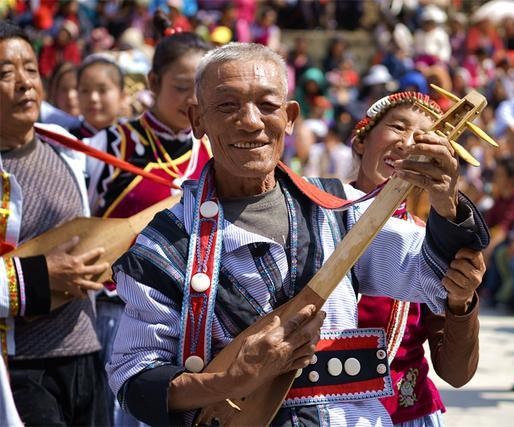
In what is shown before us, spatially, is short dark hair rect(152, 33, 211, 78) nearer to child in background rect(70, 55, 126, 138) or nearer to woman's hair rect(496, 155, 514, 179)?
child in background rect(70, 55, 126, 138)

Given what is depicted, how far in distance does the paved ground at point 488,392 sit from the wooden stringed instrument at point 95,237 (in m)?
2.68

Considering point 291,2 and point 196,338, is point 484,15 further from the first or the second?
point 196,338

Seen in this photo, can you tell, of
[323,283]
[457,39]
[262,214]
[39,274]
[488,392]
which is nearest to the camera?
[323,283]

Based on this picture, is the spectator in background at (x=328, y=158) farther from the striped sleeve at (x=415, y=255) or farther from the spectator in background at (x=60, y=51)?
the striped sleeve at (x=415, y=255)

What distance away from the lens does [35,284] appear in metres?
3.63

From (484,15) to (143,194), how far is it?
53.6 feet

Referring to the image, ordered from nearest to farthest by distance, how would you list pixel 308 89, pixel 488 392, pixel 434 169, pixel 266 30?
pixel 434 169 < pixel 488 392 < pixel 308 89 < pixel 266 30

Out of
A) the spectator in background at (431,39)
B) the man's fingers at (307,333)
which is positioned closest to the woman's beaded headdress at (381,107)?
the man's fingers at (307,333)

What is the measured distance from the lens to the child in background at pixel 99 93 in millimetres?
6016

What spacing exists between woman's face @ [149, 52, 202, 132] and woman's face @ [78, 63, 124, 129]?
4.31 feet

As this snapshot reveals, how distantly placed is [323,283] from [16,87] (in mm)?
1871

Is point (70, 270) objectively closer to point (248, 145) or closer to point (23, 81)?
point (23, 81)

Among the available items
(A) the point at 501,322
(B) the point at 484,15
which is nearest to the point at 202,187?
(A) the point at 501,322

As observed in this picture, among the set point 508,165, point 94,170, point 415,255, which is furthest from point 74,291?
point 508,165
